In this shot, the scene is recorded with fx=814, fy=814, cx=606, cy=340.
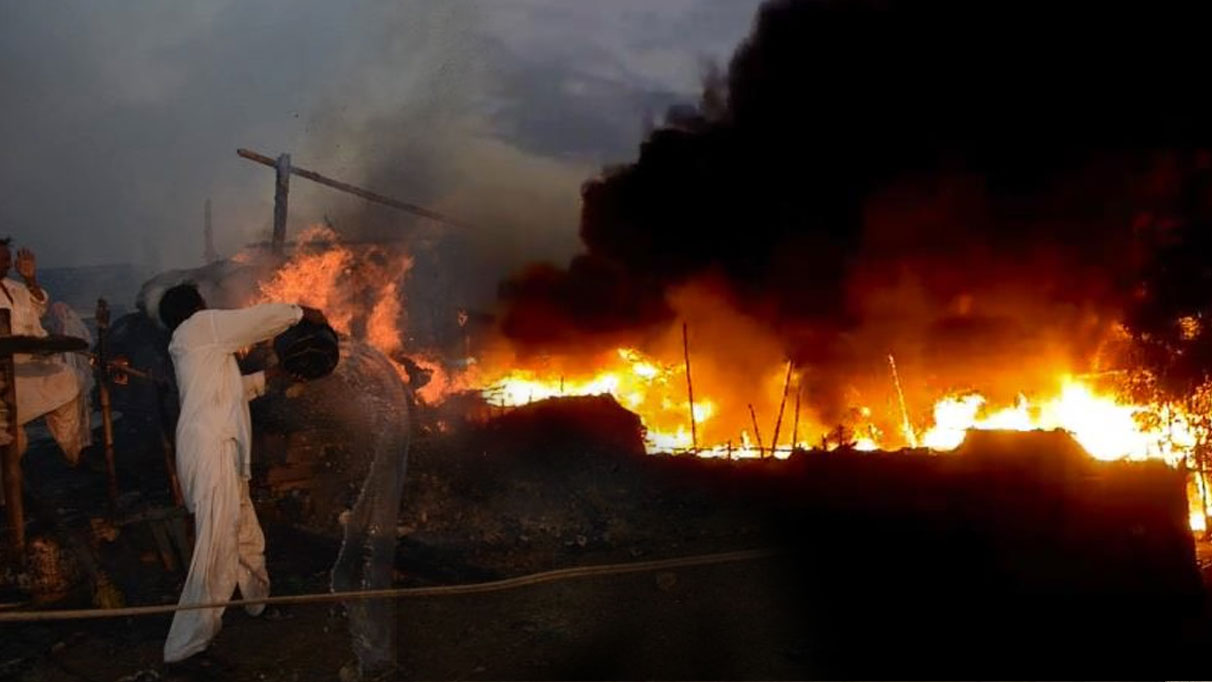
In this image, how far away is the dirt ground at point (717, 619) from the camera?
5363 millimetres

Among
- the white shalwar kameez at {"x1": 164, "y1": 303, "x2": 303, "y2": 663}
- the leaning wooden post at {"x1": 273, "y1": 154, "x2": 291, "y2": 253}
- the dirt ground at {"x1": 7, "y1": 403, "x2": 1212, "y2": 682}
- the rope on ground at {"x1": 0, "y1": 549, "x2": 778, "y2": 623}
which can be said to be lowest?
the dirt ground at {"x1": 7, "y1": 403, "x2": 1212, "y2": 682}

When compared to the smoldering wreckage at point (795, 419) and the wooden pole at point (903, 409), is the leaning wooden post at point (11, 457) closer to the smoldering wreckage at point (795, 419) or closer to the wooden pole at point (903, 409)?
the smoldering wreckage at point (795, 419)

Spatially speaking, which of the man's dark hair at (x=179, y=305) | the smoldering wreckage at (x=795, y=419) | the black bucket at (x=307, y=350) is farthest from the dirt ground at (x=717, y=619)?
the man's dark hair at (x=179, y=305)

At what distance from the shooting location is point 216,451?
5855 mm

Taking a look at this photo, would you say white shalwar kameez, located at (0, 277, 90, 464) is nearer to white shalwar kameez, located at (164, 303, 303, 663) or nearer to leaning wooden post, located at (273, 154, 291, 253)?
white shalwar kameez, located at (164, 303, 303, 663)

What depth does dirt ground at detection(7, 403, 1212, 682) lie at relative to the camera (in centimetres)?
536

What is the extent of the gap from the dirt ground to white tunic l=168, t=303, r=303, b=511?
1.31 meters

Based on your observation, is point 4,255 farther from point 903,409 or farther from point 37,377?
point 903,409

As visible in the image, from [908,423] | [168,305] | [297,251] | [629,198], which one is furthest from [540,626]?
[297,251]

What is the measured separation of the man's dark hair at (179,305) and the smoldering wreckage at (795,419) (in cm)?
204

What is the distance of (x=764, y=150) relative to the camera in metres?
20.0

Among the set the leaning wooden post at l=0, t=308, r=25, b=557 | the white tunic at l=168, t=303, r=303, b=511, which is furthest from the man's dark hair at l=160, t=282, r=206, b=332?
the leaning wooden post at l=0, t=308, r=25, b=557

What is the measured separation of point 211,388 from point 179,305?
A: 73cm

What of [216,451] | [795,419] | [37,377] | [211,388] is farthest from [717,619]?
[795,419]
